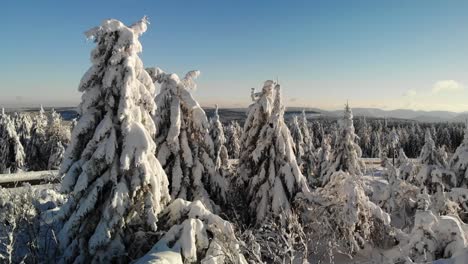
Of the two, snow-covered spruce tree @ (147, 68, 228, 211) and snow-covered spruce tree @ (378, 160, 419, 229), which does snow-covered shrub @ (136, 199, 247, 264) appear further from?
snow-covered spruce tree @ (378, 160, 419, 229)

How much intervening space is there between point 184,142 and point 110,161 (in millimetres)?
6604

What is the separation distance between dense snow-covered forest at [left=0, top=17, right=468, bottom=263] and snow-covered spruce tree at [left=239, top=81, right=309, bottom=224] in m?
0.05

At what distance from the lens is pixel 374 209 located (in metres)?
20.6

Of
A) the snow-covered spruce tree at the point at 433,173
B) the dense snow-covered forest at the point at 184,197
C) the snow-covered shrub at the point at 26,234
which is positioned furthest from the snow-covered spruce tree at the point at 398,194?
the snow-covered shrub at the point at 26,234

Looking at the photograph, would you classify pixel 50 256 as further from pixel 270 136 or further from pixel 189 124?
pixel 270 136

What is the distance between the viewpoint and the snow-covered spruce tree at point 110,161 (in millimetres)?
11094

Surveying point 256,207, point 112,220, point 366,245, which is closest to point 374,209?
point 366,245

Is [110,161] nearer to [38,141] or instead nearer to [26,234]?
[26,234]

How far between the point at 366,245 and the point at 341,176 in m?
3.62

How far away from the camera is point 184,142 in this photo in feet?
57.5

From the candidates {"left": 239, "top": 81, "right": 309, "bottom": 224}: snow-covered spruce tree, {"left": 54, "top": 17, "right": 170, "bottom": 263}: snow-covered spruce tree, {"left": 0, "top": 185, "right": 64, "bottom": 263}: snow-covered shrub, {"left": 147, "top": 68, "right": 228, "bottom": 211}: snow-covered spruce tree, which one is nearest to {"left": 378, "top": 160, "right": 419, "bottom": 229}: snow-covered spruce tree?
{"left": 239, "top": 81, "right": 309, "bottom": 224}: snow-covered spruce tree

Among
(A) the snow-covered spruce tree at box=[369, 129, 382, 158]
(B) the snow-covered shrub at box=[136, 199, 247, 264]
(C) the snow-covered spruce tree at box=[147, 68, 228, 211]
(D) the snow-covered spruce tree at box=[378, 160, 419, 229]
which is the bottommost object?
(A) the snow-covered spruce tree at box=[369, 129, 382, 158]

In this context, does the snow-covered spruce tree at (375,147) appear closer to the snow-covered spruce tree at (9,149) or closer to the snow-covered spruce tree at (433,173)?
the snow-covered spruce tree at (433,173)

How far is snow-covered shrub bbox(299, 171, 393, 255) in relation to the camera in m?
19.5
